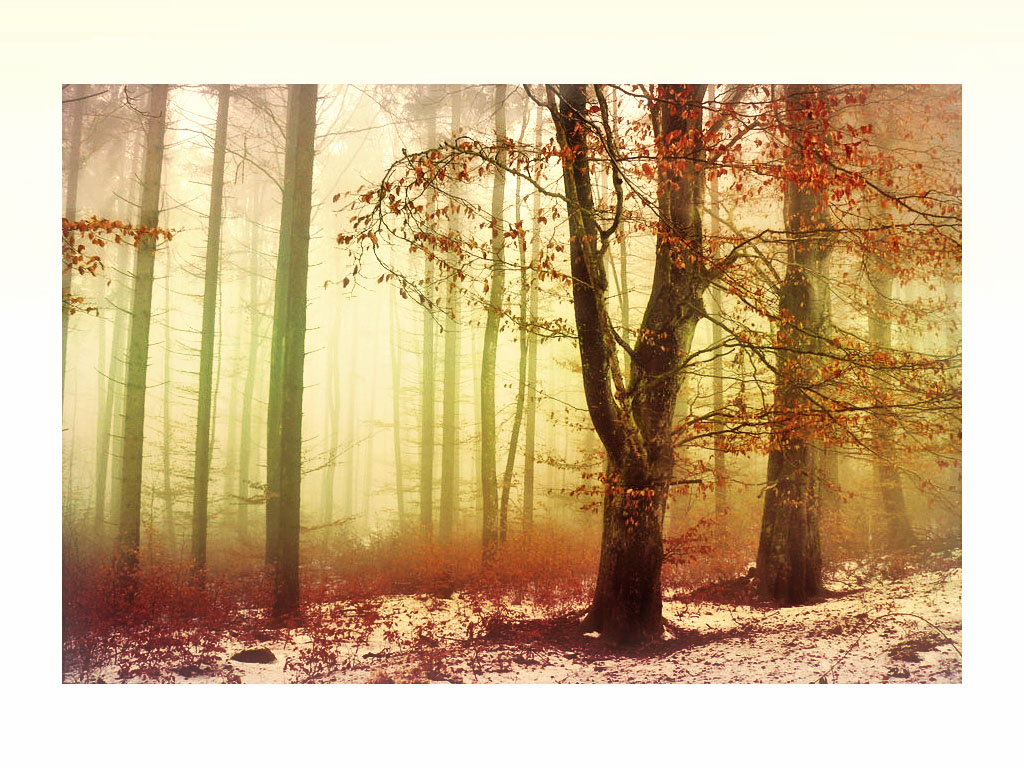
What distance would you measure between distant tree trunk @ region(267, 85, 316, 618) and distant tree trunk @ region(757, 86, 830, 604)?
110 inches

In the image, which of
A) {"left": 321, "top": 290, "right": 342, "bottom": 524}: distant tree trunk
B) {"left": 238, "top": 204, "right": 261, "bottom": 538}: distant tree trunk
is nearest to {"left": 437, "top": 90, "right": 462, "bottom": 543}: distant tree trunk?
{"left": 321, "top": 290, "right": 342, "bottom": 524}: distant tree trunk

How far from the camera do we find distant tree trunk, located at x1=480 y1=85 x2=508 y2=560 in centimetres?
346

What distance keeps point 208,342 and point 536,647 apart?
264cm

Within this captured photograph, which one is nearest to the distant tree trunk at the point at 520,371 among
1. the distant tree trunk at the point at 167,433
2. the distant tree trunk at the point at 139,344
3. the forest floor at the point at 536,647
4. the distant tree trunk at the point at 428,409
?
the distant tree trunk at the point at 428,409

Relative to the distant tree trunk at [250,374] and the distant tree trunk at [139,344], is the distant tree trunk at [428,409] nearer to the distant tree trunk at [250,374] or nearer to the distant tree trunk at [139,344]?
the distant tree trunk at [250,374]

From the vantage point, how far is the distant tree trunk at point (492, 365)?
3.46 metres

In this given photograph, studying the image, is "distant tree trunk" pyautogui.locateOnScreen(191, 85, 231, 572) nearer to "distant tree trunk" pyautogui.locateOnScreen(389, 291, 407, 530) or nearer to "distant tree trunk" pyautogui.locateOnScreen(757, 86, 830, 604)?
"distant tree trunk" pyautogui.locateOnScreen(389, 291, 407, 530)

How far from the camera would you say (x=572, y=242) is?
352cm

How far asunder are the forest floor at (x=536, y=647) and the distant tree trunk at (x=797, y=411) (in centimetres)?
21

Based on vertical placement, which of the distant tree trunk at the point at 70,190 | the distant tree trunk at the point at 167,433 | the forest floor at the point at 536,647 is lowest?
the forest floor at the point at 536,647

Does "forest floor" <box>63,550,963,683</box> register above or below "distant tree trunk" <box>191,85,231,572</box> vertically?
below

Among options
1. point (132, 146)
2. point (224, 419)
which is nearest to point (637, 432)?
point (224, 419)

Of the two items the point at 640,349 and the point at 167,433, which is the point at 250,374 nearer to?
the point at 167,433
